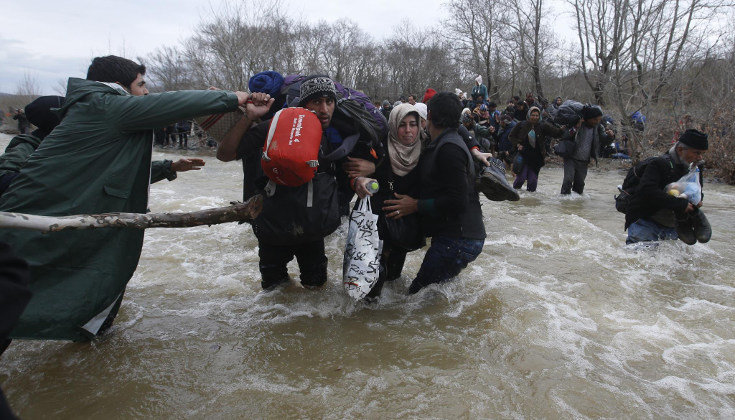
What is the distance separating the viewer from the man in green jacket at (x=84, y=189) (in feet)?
7.70

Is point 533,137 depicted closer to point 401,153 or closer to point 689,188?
point 689,188

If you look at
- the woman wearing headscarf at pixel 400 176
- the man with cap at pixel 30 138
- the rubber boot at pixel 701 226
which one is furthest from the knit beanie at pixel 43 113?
the rubber boot at pixel 701 226

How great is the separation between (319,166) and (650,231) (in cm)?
419

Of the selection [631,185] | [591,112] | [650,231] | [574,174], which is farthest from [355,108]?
[574,174]

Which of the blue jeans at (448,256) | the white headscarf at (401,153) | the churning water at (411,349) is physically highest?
the white headscarf at (401,153)

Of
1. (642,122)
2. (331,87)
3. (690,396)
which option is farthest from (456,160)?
(642,122)

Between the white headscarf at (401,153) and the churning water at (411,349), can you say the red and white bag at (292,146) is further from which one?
the churning water at (411,349)

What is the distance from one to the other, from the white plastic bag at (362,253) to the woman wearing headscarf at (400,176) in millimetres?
227

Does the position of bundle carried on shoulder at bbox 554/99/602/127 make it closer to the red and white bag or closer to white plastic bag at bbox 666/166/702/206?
white plastic bag at bbox 666/166/702/206

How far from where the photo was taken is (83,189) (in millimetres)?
2459

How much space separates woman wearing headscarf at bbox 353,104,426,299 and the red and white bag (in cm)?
86

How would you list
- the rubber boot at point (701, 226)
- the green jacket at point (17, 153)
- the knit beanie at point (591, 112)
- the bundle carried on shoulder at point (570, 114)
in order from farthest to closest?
the bundle carried on shoulder at point (570, 114), the knit beanie at point (591, 112), the rubber boot at point (701, 226), the green jacket at point (17, 153)

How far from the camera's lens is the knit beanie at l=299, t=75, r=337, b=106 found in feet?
9.78

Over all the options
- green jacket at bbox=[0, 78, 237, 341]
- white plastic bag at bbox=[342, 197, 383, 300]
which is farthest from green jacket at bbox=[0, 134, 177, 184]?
white plastic bag at bbox=[342, 197, 383, 300]
